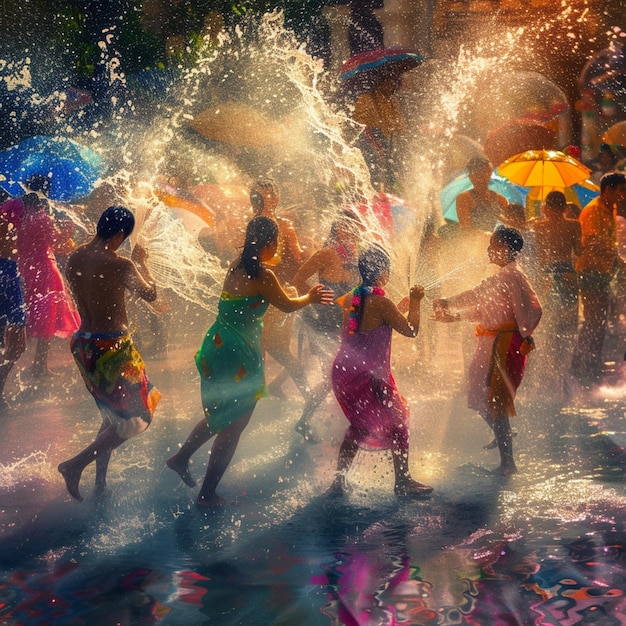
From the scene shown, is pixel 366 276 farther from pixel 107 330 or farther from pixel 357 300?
pixel 107 330

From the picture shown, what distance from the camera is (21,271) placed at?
8633mm

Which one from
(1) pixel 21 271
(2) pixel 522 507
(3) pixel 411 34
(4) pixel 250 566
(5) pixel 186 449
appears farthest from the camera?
(3) pixel 411 34

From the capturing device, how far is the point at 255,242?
5113mm

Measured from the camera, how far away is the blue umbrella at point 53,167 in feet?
26.3

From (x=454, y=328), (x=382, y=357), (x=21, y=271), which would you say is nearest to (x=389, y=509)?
(x=382, y=357)

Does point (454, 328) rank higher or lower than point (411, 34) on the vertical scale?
lower

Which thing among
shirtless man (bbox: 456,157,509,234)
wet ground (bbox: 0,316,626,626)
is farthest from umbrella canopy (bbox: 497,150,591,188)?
wet ground (bbox: 0,316,626,626)

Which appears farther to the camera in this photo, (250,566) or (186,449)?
(186,449)

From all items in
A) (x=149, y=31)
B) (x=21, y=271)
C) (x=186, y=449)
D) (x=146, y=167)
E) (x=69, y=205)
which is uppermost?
(x=149, y=31)

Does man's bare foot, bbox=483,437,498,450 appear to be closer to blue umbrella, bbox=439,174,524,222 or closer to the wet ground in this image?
the wet ground

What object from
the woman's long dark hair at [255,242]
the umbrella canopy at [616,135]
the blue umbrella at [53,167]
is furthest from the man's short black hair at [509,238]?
the umbrella canopy at [616,135]

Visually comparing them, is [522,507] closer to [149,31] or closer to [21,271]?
[21,271]

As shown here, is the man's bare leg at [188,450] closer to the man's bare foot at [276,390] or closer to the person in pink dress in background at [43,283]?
the man's bare foot at [276,390]

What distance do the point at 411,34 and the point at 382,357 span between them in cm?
1286
